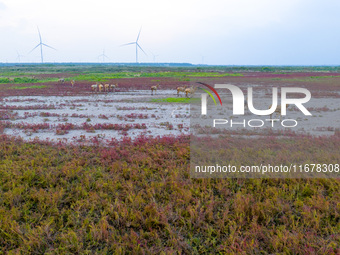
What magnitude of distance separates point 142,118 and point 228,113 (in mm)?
6378

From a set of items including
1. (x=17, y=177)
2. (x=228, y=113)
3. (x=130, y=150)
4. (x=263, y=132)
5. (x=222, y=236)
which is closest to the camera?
(x=222, y=236)

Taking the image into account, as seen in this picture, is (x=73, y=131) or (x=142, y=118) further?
(x=142, y=118)

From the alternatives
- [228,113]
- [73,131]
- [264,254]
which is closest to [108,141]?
[73,131]

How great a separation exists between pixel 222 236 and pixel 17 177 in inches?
235

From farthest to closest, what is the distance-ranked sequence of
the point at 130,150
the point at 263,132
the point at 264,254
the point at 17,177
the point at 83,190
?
the point at 263,132
the point at 130,150
the point at 17,177
the point at 83,190
the point at 264,254

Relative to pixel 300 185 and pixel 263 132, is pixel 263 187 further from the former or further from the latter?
pixel 263 132

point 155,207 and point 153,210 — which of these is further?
point 155,207

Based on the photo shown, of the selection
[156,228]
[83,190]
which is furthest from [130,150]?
[156,228]

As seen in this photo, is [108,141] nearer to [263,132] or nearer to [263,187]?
[263,187]

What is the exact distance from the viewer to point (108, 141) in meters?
10.9

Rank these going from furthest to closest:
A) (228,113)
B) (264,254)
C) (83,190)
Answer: (228,113), (83,190), (264,254)

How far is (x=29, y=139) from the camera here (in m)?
11.1

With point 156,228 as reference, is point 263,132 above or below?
above

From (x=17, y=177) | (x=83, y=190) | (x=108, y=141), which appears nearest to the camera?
(x=83, y=190)
